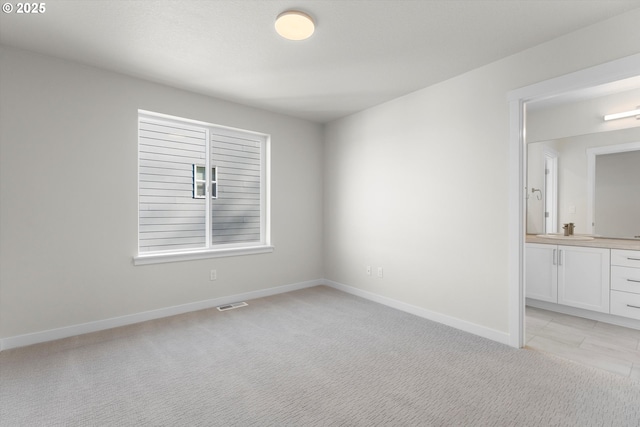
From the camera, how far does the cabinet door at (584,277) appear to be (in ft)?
10.2

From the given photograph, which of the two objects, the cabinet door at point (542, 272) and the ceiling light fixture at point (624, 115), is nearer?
the ceiling light fixture at point (624, 115)

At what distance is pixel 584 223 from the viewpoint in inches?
142

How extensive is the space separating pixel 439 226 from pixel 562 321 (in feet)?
5.59

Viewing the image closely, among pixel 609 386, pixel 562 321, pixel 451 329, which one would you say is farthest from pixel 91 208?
pixel 562 321

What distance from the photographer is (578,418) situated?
1.73m

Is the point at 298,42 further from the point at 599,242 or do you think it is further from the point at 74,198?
the point at 599,242

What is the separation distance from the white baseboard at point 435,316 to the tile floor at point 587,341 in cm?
26

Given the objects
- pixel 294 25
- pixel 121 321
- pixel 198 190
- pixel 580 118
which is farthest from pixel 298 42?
pixel 580 118

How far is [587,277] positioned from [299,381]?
3.30 meters

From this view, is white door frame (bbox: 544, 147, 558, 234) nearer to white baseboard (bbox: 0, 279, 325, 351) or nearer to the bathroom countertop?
the bathroom countertop

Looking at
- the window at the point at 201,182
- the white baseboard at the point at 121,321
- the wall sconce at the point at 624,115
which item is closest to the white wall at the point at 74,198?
the white baseboard at the point at 121,321

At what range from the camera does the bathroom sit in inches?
116

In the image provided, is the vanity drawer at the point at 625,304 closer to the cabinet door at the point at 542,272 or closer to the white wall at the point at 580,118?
the cabinet door at the point at 542,272

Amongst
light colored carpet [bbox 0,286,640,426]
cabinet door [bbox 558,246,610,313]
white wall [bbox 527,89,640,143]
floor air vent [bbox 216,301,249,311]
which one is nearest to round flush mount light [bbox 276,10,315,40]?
light colored carpet [bbox 0,286,640,426]
